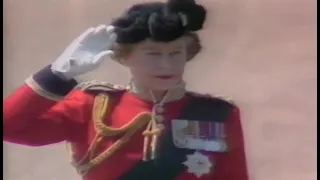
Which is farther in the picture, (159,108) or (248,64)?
(248,64)

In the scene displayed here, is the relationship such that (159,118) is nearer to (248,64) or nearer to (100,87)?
(100,87)

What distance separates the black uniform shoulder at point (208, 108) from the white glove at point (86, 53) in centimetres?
10

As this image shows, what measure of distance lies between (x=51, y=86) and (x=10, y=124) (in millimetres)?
58

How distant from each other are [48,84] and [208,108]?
0.17 m

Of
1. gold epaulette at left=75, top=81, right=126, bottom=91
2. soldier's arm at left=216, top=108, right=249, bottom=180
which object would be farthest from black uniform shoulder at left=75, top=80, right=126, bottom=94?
soldier's arm at left=216, top=108, right=249, bottom=180

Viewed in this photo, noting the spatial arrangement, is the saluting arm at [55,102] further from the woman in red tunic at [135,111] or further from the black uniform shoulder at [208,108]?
the black uniform shoulder at [208,108]

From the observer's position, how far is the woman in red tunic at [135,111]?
71cm

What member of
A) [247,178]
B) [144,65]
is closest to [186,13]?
[144,65]

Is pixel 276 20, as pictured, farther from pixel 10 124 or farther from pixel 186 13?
pixel 10 124

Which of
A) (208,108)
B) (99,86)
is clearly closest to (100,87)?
(99,86)

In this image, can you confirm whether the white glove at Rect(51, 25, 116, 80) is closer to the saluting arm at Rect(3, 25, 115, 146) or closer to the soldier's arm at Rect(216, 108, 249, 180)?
the saluting arm at Rect(3, 25, 115, 146)

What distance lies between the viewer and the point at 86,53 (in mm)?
717

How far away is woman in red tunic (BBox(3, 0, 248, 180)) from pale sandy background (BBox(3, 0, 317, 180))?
0.06 metres

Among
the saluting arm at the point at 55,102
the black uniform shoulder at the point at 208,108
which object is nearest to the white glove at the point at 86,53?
the saluting arm at the point at 55,102
